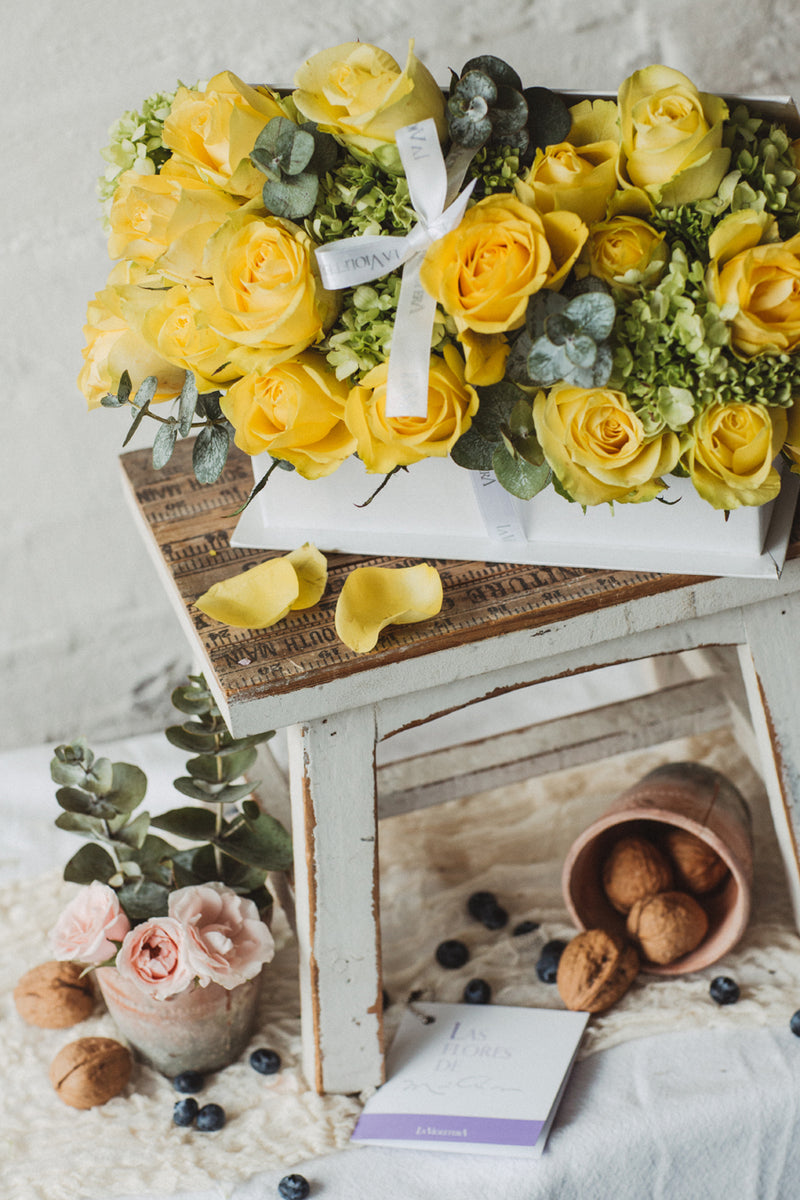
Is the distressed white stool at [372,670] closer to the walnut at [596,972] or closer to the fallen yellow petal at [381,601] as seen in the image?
the fallen yellow petal at [381,601]

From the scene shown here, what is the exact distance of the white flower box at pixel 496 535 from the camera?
791 mm

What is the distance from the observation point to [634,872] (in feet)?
3.30

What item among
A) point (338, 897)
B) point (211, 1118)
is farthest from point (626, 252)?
point (211, 1118)

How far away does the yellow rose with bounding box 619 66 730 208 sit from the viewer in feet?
2.10

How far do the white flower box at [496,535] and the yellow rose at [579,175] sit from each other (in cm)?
20

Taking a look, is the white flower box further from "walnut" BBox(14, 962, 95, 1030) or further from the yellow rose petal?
"walnut" BBox(14, 962, 95, 1030)

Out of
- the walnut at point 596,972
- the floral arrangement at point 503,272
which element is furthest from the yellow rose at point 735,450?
the walnut at point 596,972

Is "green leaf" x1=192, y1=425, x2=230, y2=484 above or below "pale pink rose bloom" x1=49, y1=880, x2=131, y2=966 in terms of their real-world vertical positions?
above

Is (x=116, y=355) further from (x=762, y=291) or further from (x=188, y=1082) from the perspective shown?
(x=188, y=1082)

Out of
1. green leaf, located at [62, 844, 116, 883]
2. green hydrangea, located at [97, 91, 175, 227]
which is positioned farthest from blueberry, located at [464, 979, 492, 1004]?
green hydrangea, located at [97, 91, 175, 227]

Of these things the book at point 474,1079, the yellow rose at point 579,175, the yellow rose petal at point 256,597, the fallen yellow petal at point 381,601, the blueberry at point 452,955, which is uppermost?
the yellow rose at point 579,175

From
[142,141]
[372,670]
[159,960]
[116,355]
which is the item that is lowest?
[159,960]

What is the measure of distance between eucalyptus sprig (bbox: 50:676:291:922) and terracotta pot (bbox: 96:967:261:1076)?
0.07m

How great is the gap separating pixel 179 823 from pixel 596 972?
0.38 metres
